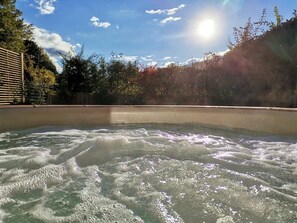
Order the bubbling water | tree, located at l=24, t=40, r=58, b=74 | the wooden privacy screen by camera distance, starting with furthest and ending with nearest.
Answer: tree, located at l=24, t=40, r=58, b=74 < the wooden privacy screen < the bubbling water

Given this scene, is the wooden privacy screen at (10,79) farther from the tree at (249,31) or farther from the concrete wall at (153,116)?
the tree at (249,31)

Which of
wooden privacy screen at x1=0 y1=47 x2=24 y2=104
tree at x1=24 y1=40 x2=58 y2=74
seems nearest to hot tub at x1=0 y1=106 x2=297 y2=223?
wooden privacy screen at x1=0 y1=47 x2=24 y2=104

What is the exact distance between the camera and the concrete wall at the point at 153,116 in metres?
4.04

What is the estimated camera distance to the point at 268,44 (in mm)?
7086

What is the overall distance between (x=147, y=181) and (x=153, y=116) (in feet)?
11.4

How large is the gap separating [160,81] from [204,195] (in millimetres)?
7453

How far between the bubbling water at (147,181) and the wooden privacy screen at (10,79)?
4573mm

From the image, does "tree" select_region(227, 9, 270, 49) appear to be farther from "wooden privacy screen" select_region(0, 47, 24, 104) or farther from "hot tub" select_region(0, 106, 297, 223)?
"wooden privacy screen" select_region(0, 47, 24, 104)

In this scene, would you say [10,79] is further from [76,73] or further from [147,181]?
[147,181]

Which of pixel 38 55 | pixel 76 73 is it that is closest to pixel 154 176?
pixel 76 73

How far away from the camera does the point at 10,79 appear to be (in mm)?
7746

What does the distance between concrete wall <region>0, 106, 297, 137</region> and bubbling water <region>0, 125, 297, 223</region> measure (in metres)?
0.79

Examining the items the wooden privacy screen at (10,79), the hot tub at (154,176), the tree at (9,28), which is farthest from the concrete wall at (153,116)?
the tree at (9,28)

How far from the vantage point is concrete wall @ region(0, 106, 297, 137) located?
4039mm
